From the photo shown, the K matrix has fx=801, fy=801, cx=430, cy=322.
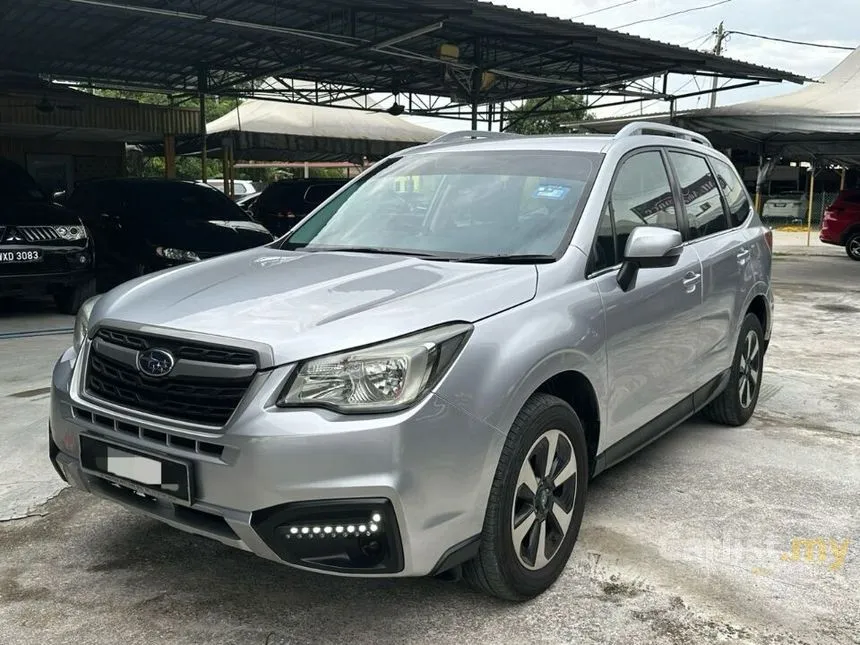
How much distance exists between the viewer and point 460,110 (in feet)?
73.3

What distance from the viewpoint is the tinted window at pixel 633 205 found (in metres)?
3.36

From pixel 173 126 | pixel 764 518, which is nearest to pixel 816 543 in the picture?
pixel 764 518

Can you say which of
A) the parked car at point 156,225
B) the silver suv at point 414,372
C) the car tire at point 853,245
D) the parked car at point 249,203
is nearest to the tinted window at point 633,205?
the silver suv at point 414,372

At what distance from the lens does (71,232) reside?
821cm

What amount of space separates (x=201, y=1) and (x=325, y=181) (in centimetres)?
425

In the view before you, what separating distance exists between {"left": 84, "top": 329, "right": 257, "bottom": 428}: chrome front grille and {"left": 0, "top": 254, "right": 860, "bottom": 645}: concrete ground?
772mm

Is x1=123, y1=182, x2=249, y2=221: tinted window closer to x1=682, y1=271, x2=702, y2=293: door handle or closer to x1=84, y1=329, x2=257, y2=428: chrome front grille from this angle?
x1=682, y1=271, x2=702, y2=293: door handle

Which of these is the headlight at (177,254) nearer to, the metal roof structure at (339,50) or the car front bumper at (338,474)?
the metal roof structure at (339,50)

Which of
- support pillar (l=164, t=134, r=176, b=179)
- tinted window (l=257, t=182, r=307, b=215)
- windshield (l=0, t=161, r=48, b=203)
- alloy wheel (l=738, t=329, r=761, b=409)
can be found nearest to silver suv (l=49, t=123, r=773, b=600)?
alloy wheel (l=738, t=329, r=761, b=409)

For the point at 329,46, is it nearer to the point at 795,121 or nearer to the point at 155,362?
the point at 795,121

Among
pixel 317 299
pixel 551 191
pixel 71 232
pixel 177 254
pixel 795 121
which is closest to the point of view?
pixel 317 299

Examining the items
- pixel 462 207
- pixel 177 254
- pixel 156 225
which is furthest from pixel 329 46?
pixel 462 207

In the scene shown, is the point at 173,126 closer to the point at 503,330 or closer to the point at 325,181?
the point at 325,181

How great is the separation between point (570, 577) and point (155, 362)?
173 centimetres
